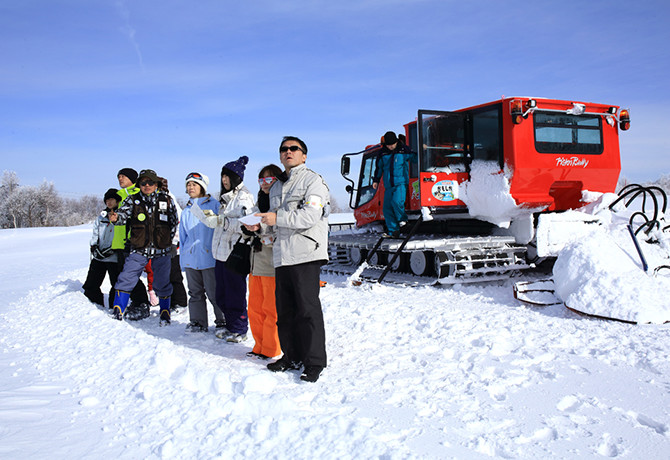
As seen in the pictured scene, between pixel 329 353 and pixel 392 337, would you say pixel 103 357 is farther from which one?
pixel 392 337

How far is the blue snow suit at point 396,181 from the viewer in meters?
7.97

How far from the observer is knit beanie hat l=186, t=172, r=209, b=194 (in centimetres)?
533

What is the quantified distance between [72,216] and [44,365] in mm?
76638

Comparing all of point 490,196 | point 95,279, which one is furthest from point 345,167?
point 95,279

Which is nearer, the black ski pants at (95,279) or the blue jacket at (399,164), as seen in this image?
the black ski pants at (95,279)

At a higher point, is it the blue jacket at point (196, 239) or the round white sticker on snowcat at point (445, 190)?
the round white sticker on snowcat at point (445, 190)

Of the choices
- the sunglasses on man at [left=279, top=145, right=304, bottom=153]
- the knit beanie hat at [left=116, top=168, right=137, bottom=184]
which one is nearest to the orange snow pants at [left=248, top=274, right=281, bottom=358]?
the sunglasses on man at [left=279, top=145, right=304, bottom=153]

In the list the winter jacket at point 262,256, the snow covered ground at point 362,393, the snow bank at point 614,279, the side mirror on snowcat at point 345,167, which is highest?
the side mirror on snowcat at point 345,167

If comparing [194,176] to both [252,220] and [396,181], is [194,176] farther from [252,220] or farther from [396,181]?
[396,181]

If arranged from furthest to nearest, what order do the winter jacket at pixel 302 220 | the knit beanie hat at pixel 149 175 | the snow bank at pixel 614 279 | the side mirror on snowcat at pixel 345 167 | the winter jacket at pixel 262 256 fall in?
the side mirror on snowcat at pixel 345 167, the knit beanie hat at pixel 149 175, the snow bank at pixel 614 279, the winter jacket at pixel 262 256, the winter jacket at pixel 302 220

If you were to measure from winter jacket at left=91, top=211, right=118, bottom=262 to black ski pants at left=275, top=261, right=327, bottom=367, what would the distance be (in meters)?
3.81

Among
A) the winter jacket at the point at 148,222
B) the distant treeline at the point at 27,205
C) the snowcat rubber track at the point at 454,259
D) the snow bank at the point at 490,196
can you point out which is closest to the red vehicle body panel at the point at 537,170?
the snow bank at the point at 490,196

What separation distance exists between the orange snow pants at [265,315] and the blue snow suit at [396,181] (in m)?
4.23

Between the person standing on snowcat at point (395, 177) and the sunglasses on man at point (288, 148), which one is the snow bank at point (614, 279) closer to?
the person standing on snowcat at point (395, 177)
